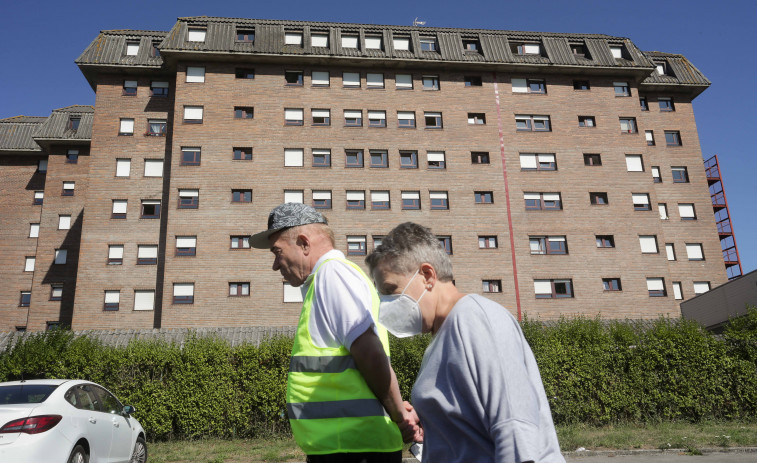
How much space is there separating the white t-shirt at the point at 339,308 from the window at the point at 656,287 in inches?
1476

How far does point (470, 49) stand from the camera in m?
40.2

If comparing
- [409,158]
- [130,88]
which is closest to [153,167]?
[130,88]

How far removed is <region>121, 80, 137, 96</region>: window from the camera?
37.6 m

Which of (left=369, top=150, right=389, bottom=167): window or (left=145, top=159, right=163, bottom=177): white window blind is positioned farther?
(left=369, top=150, right=389, bottom=167): window

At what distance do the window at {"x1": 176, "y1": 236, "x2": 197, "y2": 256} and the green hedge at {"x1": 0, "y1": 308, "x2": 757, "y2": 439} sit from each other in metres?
17.0

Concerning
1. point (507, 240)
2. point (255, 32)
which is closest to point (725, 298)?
point (507, 240)

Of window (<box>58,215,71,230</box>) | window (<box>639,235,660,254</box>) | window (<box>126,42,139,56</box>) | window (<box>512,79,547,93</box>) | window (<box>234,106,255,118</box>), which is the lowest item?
window (<box>639,235,660,254</box>)

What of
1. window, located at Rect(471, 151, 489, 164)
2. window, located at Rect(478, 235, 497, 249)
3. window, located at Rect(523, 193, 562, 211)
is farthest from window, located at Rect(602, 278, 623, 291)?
window, located at Rect(471, 151, 489, 164)

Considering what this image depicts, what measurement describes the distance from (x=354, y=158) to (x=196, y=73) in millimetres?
11573

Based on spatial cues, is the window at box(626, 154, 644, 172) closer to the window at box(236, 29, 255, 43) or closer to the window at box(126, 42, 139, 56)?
the window at box(236, 29, 255, 43)

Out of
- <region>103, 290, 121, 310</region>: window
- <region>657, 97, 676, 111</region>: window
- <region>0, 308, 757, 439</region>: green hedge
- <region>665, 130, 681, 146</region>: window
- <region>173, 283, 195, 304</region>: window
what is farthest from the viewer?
<region>657, 97, 676, 111</region>: window

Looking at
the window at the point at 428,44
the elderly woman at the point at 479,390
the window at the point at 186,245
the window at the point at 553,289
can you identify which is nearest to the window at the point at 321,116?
the window at the point at 428,44

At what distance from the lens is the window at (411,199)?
35812 mm

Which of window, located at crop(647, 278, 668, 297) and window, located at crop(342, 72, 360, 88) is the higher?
window, located at crop(342, 72, 360, 88)
